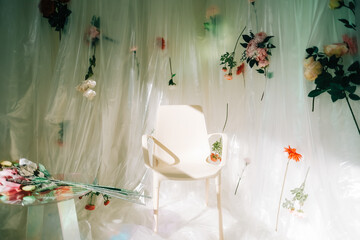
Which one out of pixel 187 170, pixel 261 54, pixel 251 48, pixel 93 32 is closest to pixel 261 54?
pixel 261 54

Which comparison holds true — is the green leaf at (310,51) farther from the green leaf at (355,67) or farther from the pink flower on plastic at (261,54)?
the pink flower on plastic at (261,54)

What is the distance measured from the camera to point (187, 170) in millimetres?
1496

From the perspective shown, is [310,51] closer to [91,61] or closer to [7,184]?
[91,61]

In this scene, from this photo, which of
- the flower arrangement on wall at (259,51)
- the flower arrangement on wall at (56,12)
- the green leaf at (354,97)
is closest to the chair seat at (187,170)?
the flower arrangement on wall at (259,51)

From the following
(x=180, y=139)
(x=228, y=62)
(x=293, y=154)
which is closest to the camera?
(x=293, y=154)

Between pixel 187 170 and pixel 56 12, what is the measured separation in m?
1.49

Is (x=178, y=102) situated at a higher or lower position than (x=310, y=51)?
lower

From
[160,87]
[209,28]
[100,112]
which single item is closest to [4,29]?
[100,112]

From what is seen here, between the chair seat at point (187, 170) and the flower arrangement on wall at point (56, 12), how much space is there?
4.17ft

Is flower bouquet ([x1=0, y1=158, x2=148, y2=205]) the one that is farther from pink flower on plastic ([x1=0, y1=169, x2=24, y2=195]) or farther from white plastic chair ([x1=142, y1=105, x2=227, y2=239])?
white plastic chair ([x1=142, y1=105, x2=227, y2=239])

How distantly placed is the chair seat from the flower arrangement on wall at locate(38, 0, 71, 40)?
50.0 inches

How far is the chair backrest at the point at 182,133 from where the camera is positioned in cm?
177

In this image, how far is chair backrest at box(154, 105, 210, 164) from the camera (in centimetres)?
177

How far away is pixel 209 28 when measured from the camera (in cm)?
230
